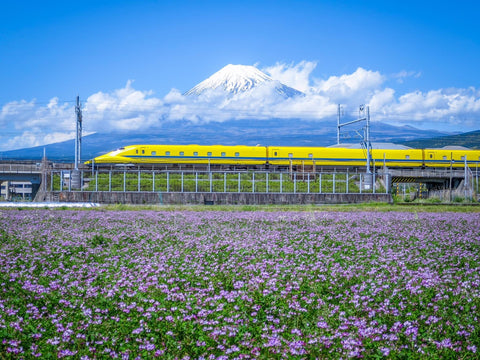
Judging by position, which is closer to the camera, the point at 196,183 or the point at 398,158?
the point at 196,183

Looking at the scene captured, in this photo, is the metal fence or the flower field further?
the metal fence

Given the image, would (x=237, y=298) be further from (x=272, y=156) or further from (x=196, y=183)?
(x=272, y=156)

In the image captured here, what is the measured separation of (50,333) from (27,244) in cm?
567

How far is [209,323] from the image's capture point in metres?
4.75

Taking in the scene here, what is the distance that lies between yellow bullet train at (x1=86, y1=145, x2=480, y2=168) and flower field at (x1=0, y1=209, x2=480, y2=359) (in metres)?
38.2

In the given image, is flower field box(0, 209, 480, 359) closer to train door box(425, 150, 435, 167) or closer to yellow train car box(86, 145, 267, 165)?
yellow train car box(86, 145, 267, 165)

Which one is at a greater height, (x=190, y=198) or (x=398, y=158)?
(x=398, y=158)

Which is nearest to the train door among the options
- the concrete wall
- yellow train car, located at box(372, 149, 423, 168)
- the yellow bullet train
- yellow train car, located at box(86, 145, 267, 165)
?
the yellow bullet train

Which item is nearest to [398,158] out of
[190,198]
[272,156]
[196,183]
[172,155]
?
[272,156]

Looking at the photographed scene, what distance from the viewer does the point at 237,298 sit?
18.5ft

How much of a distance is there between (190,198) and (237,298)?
24508mm

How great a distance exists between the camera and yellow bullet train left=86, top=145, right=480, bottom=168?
162ft

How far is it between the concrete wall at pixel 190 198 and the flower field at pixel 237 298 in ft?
62.5

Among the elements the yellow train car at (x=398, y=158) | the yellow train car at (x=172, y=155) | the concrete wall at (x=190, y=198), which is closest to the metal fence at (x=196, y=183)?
the concrete wall at (x=190, y=198)
